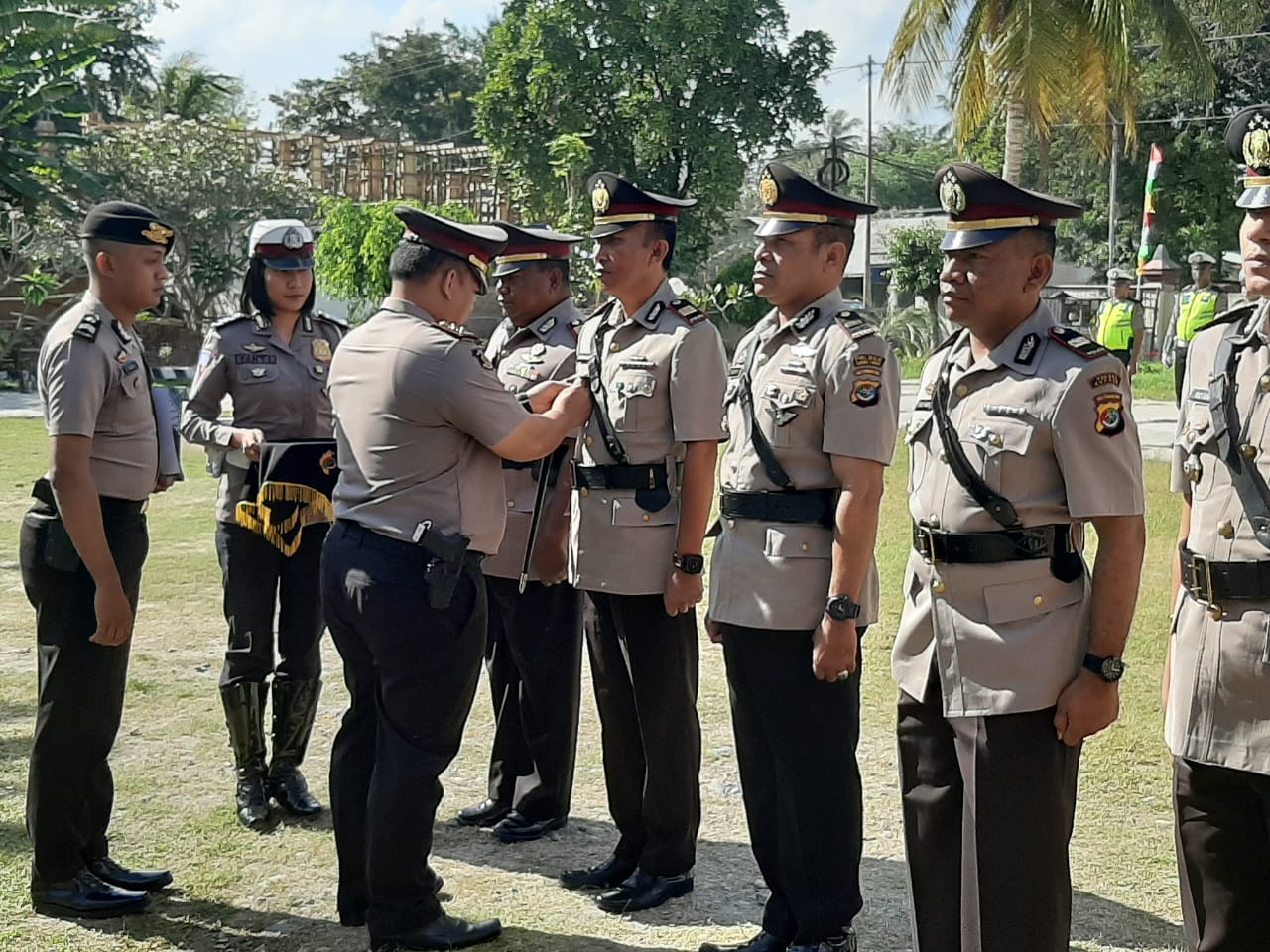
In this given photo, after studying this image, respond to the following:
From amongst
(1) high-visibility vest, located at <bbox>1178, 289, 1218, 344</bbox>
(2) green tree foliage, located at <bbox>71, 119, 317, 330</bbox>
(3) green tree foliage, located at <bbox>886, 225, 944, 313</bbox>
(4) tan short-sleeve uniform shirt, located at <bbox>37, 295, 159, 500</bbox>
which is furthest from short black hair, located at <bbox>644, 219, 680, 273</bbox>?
(2) green tree foliage, located at <bbox>71, 119, 317, 330</bbox>

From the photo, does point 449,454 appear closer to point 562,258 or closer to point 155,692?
point 562,258

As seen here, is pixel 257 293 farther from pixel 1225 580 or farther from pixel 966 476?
pixel 1225 580

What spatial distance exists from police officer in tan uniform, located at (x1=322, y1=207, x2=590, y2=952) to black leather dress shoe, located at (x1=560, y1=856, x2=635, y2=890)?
0.52m

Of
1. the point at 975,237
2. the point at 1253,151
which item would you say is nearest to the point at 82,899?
the point at 975,237

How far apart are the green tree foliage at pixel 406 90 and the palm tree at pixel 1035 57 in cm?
4135

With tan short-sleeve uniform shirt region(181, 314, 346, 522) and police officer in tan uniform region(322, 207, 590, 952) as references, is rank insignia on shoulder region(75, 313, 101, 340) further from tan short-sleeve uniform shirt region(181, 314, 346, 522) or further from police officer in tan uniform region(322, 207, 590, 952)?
tan short-sleeve uniform shirt region(181, 314, 346, 522)

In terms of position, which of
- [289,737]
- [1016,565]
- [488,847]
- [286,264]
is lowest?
[488,847]

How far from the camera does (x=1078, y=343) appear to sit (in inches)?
122

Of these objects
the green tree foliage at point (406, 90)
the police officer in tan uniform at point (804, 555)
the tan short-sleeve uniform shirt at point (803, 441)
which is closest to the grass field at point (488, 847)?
the police officer in tan uniform at point (804, 555)

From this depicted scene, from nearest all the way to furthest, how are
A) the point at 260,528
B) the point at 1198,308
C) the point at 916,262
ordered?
the point at 260,528, the point at 1198,308, the point at 916,262

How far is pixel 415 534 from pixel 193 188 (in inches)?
1318

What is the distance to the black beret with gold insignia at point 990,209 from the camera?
3.12m

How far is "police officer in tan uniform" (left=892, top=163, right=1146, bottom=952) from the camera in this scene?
9.91 feet

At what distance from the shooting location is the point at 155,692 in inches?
258
